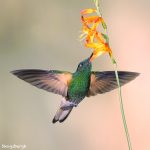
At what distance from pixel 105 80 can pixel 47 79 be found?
0.58ft

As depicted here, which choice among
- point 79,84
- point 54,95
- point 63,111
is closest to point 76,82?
point 79,84

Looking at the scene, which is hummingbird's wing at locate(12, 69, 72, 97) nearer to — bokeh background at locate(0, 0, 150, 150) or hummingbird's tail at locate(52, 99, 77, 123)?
hummingbird's tail at locate(52, 99, 77, 123)

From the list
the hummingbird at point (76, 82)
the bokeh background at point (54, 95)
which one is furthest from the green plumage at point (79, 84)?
the bokeh background at point (54, 95)

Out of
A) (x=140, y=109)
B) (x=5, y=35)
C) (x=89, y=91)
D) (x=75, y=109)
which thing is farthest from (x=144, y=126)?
(x=5, y=35)

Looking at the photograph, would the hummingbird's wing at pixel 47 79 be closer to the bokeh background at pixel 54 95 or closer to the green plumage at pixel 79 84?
A: the green plumage at pixel 79 84

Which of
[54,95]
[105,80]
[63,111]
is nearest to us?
[105,80]

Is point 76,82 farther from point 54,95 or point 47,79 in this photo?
point 54,95

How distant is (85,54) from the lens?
178 cm

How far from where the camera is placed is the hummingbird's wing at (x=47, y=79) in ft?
4.39

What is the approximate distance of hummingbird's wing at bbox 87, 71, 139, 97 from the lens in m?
1.34

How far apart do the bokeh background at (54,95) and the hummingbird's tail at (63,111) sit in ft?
0.17

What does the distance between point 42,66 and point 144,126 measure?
0.47 m


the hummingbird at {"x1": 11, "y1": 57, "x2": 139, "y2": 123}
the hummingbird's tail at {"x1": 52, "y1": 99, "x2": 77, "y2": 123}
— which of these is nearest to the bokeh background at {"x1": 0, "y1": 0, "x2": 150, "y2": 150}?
the hummingbird's tail at {"x1": 52, "y1": 99, "x2": 77, "y2": 123}

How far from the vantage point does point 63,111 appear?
1591mm
